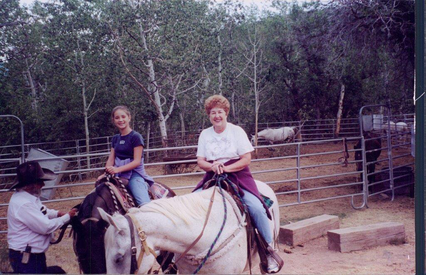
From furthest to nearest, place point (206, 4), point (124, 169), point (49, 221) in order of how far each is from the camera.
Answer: point (206, 4) → point (124, 169) → point (49, 221)

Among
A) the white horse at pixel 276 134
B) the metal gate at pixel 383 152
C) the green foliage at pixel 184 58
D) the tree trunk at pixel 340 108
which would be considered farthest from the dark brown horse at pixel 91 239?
the metal gate at pixel 383 152

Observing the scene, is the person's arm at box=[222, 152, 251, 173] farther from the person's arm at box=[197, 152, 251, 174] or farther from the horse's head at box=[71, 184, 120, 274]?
the horse's head at box=[71, 184, 120, 274]

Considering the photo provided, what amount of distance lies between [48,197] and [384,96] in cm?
451

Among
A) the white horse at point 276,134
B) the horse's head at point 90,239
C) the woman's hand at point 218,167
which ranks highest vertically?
the white horse at point 276,134

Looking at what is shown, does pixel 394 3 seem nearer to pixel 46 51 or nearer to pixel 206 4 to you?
pixel 206 4

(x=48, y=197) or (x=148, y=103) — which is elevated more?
(x=148, y=103)

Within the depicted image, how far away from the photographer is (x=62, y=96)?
136 inches

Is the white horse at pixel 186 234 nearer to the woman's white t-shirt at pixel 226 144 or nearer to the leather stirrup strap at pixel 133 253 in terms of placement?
the leather stirrup strap at pixel 133 253

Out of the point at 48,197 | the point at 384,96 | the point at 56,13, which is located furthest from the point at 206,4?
the point at 48,197

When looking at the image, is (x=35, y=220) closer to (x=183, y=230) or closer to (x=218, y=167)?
(x=183, y=230)

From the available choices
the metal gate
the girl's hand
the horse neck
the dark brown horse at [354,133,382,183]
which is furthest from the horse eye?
the dark brown horse at [354,133,382,183]

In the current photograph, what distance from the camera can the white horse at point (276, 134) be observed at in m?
4.54

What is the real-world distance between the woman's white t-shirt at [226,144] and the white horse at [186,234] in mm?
291

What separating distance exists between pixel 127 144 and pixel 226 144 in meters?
1.07
